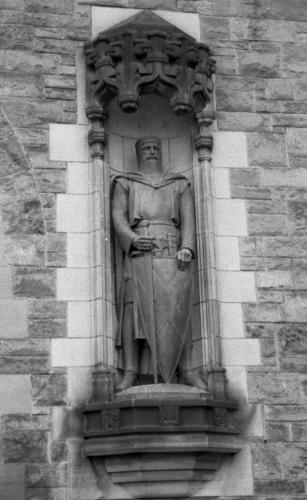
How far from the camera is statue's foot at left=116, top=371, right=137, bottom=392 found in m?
7.47

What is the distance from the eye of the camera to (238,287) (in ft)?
25.9

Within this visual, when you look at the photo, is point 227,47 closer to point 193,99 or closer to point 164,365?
point 193,99

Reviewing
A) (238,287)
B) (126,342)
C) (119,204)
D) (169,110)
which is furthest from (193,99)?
(126,342)

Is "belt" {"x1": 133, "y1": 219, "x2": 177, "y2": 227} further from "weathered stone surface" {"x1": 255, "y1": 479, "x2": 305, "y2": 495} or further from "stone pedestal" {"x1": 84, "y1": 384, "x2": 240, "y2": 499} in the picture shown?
"weathered stone surface" {"x1": 255, "y1": 479, "x2": 305, "y2": 495}

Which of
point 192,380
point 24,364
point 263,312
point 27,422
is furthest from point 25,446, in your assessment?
point 263,312

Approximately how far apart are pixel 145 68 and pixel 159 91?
0.24m

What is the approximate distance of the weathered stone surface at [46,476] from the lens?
7121 mm

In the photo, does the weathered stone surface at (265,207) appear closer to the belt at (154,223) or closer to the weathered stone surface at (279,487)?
the belt at (154,223)

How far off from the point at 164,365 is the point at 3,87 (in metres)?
2.60

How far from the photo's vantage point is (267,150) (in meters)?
8.33

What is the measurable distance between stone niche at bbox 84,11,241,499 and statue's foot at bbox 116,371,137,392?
0.06 metres

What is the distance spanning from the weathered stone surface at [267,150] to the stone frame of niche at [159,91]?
377mm

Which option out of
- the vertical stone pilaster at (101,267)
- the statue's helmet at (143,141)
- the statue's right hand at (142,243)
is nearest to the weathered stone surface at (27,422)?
the vertical stone pilaster at (101,267)

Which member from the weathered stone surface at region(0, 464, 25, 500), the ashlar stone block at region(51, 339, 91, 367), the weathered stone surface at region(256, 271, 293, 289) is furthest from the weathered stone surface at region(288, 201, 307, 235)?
Result: the weathered stone surface at region(0, 464, 25, 500)
